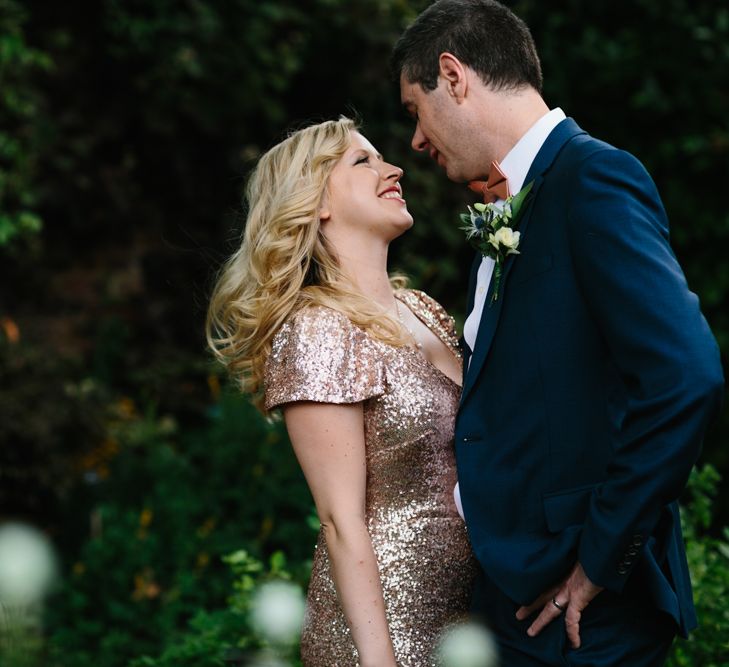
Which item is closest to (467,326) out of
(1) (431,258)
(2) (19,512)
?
(2) (19,512)

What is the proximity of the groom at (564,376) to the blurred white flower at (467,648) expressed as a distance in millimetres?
40

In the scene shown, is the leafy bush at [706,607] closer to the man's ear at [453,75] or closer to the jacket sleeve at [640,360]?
the jacket sleeve at [640,360]

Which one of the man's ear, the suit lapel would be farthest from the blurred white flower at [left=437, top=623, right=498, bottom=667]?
the man's ear

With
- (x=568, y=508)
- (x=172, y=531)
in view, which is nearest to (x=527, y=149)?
(x=568, y=508)

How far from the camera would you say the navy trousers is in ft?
6.58

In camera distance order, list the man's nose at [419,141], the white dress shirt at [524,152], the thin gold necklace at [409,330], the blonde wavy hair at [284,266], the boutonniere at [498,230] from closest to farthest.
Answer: the boutonniere at [498,230], the white dress shirt at [524,152], the man's nose at [419,141], the blonde wavy hair at [284,266], the thin gold necklace at [409,330]

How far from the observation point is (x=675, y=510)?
2.16 m

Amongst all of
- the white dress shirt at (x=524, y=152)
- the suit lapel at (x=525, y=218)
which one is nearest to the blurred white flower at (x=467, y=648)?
the white dress shirt at (x=524, y=152)

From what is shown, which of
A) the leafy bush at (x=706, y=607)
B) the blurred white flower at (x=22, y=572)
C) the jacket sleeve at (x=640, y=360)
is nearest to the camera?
the blurred white flower at (x=22, y=572)

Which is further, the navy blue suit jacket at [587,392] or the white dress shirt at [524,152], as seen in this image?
the white dress shirt at [524,152]

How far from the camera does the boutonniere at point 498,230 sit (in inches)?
83.7

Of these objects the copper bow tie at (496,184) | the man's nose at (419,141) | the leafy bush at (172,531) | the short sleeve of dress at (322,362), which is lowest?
the leafy bush at (172,531)

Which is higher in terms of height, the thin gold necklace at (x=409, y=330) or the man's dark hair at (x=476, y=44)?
the man's dark hair at (x=476, y=44)

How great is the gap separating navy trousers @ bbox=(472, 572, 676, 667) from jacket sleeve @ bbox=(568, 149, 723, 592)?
0.57 ft
